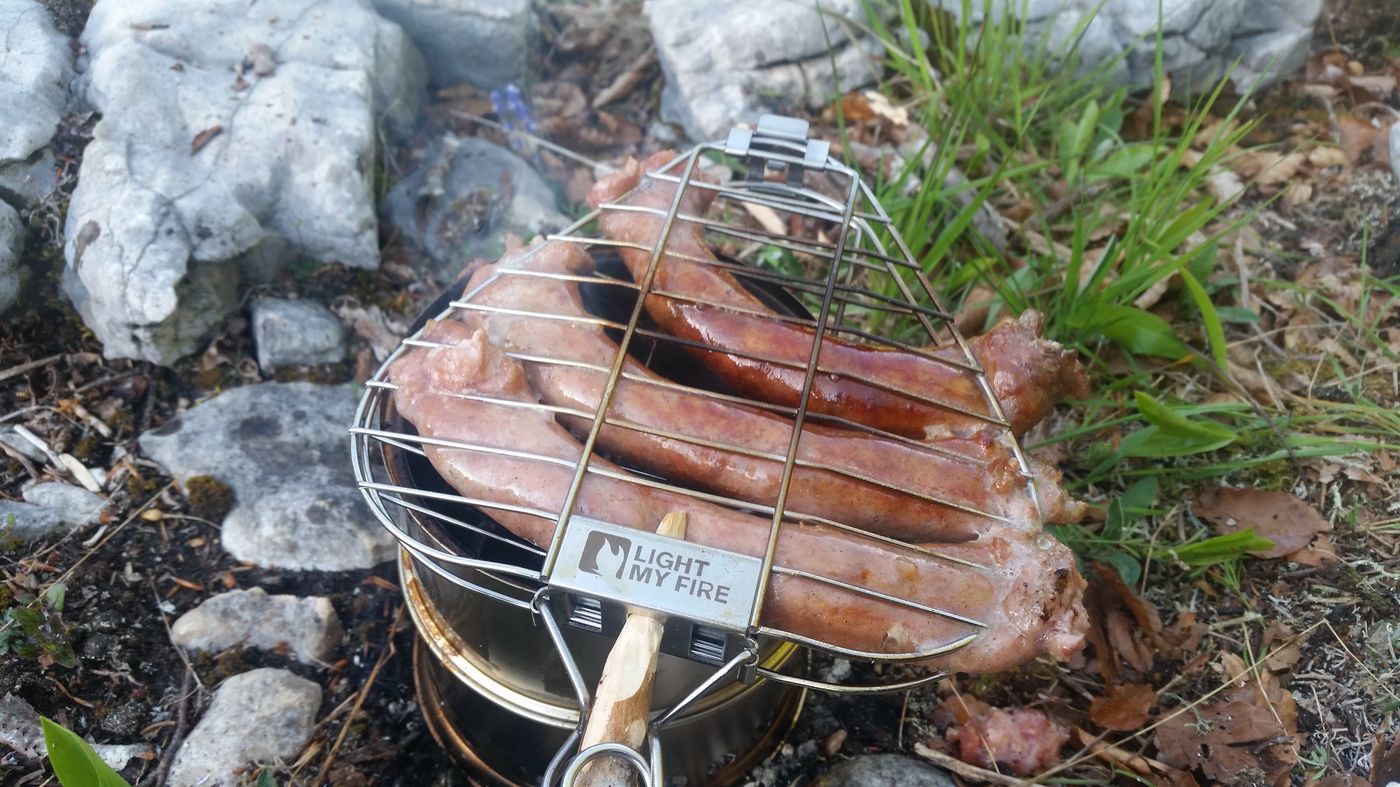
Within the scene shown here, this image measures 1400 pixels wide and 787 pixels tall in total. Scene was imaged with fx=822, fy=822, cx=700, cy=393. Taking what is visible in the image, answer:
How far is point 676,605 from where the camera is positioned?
5.05 ft

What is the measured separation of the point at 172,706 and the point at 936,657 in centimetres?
213

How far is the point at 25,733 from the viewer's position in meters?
2.14

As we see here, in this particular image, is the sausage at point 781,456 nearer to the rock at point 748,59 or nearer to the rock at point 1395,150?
the rock at point 748,59

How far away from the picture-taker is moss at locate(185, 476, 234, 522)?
2756 mm

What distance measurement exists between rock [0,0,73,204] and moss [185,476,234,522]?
4.03ft

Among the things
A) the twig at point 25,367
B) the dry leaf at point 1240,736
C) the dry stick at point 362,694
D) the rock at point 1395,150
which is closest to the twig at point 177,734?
the dry stick at point 362,694

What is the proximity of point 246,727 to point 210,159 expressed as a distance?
2121 mm

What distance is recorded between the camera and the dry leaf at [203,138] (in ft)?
10.3

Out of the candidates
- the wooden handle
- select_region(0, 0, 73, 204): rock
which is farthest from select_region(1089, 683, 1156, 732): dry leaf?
select_region(0, 0, 73, 204): rock

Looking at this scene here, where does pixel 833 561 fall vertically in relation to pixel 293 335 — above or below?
above

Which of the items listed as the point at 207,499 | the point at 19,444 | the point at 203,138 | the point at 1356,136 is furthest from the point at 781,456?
the point at 1356,136

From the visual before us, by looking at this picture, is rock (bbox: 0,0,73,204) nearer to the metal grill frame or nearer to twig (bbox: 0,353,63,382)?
twig (bbox: 0,353,63,382)

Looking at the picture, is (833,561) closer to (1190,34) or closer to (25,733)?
(25,733)

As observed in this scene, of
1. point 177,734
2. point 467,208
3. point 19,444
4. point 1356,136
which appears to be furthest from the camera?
point 1356,136
